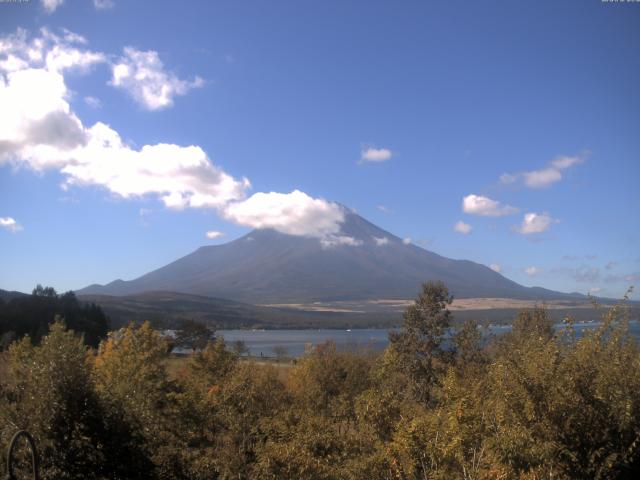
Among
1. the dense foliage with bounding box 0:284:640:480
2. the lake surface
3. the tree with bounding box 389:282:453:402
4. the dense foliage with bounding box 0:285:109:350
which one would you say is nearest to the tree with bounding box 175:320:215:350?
the lake surface

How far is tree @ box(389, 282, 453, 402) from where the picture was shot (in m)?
31.6

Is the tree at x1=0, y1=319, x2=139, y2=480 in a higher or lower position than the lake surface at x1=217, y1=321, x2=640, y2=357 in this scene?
higher

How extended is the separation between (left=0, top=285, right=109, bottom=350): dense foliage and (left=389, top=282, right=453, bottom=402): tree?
50574 mm

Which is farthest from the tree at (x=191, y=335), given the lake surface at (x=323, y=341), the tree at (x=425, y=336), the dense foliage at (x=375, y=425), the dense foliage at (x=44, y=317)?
the dense foliage at (x=375, y=425)

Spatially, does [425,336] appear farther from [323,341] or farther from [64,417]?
[323,341]

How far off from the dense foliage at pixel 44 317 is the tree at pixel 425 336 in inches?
1991

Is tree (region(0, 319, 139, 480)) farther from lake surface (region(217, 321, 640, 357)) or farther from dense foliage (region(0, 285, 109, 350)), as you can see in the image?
dense foliage (region(0, 285, 109, 350))

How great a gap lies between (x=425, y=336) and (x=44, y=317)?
67.9 meters

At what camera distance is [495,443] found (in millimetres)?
9953

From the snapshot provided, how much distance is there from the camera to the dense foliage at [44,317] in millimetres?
73875

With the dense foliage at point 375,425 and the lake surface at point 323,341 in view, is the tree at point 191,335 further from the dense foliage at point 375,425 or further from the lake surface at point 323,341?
the dense foliage at point 375,425

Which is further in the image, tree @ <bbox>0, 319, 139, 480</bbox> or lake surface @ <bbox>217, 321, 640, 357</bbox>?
lake surface @ <bbox>217, 321, 640, 357</bbox>

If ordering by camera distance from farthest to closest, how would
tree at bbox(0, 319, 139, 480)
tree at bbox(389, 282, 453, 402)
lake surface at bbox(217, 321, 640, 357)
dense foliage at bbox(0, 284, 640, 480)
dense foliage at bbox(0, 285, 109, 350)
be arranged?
dense foliage at bbox(0, 285, 109, 350), lake surface at bbox(217, 321, 640, 357), tree at bbox(389, 282, 453, 402), tree at bbox(0, 319, 139, 480), dense foliage at bbox(0, 284, 640, 480)

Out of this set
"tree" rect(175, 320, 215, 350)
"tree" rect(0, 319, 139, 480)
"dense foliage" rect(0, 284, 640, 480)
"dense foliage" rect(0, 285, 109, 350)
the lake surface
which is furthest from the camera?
"tree" rect(175, 320, 215, 350)
